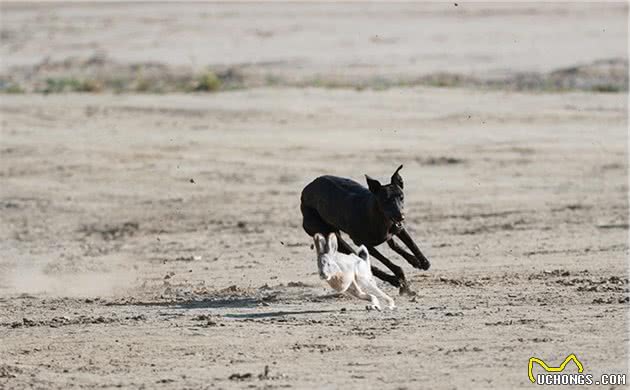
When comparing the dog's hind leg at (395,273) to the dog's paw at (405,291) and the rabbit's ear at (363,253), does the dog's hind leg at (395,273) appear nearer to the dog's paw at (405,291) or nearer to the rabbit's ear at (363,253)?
the dog's paw at (405,291)

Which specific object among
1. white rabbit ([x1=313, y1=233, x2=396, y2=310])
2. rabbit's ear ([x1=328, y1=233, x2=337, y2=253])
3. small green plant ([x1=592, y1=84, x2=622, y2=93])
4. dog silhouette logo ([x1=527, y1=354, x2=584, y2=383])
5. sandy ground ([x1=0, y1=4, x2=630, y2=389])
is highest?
rabbit's ear ([x1=328, y1=233, x2=337, y2=253])

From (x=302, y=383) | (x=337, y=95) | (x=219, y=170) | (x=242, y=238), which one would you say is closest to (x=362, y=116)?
(x=337, y=95)

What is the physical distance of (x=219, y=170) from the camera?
864 inches

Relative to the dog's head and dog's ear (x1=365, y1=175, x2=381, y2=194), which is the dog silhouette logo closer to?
the dog's head

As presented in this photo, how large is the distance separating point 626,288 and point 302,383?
14.4 feet

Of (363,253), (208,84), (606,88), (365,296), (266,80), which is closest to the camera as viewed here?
(365,296)

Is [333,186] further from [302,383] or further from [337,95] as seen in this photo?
[337,95]

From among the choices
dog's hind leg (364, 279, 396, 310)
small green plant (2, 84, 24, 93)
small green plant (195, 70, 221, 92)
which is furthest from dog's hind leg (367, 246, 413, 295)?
small green plant (2, 84, 24, 93)

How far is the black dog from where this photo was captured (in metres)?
12.3

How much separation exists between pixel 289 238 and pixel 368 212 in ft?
16.0

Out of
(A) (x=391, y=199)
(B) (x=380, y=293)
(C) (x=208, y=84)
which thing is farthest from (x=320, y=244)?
(C) (x=208, y=84)

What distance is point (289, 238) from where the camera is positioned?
682 inches

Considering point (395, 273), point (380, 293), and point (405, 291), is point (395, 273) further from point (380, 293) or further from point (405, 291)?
point (380, 293)

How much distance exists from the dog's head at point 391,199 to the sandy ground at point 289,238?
31.7 inches
